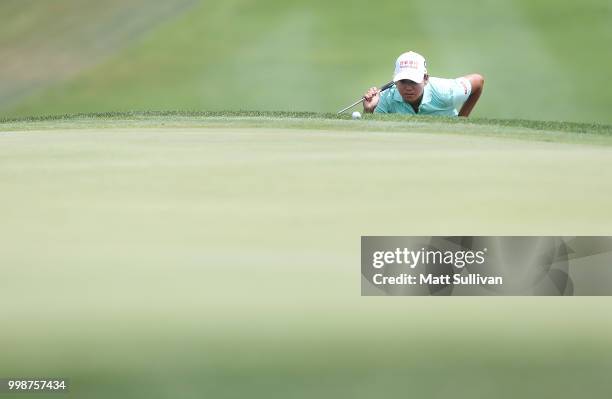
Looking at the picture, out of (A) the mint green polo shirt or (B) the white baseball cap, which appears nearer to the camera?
(B) the white baseball cap

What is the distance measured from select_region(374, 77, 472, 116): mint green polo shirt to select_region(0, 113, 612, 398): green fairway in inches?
130

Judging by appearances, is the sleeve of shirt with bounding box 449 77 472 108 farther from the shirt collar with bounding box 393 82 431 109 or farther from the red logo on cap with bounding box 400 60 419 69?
the red logo on cap with bounding box 400 60 419 69

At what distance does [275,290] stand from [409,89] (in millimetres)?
4007

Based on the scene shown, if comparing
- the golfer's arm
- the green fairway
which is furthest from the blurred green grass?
the green fairway

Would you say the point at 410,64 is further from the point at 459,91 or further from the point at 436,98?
the point at 459,91

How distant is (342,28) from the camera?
9.52 m

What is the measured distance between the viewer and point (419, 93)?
19.5 ft

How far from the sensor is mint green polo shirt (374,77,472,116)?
20.1 feet

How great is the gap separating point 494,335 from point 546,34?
24.6ft

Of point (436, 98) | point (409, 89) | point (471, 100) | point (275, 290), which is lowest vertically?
point (275, 290)

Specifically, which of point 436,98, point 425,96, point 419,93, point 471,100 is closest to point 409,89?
point 419,93

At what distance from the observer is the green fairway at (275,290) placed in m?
1.83

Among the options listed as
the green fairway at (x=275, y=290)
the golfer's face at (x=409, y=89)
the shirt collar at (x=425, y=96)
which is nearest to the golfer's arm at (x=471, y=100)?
the shirt collar at (x=425, y=96)

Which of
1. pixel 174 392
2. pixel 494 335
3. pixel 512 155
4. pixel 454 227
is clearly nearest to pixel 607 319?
pixel 494 335
